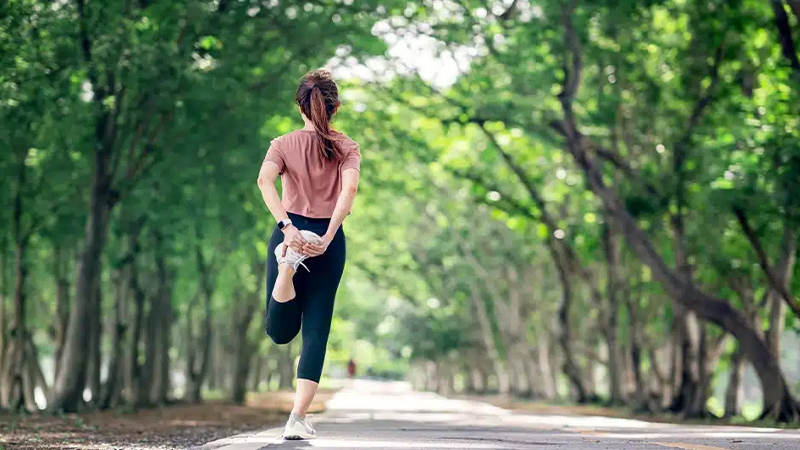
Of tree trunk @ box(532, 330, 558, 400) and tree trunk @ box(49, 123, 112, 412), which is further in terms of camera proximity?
tree trunk @ box(532, 330, 558, 400)

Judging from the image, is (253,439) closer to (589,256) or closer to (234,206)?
(234,206)

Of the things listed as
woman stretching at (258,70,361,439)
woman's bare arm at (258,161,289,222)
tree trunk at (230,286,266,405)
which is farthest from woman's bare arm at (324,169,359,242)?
tree trunk at (230,286,266,405)

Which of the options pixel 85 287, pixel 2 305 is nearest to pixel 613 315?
pixel 2 305

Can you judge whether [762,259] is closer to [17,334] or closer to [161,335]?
[17,334]

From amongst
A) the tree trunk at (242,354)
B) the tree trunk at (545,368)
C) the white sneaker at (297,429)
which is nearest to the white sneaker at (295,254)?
the white sneaker at (297,429)

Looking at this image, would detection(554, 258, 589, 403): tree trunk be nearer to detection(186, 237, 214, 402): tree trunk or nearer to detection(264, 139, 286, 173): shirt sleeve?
detection(186, 237, 214, 402): tree trunk

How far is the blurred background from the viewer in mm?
17484

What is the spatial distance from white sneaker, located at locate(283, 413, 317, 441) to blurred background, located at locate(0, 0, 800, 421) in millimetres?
6841

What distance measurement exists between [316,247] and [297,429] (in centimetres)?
117

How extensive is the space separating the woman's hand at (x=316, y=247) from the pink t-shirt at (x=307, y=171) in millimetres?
255

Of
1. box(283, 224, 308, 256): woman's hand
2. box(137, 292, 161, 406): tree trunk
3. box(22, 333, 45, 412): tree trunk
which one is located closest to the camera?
box(283, 224, 308, 256): woman's hand

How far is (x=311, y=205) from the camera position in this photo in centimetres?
723

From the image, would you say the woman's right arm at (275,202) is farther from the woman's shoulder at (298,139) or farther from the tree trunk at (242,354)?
the tree trunk at (242,354)

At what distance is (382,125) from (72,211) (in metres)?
8.71
